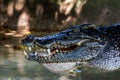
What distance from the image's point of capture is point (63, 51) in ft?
13.3

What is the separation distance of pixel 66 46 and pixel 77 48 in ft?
0.43

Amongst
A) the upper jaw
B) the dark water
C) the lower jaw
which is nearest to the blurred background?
the dark water

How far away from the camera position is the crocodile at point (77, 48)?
399 centimetres

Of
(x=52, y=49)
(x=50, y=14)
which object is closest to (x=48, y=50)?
(x=52, y=49)

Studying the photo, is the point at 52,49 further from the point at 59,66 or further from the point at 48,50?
the point at 59,66

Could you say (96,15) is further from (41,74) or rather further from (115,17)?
(41,74)

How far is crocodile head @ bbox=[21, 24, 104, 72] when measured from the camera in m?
3.98

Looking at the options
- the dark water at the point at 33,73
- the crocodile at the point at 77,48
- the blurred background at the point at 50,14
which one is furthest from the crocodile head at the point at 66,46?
the blurred background at the point at 50,14

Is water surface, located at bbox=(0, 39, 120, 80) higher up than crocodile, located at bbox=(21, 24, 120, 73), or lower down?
lower down

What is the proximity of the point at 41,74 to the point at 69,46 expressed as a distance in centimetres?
299

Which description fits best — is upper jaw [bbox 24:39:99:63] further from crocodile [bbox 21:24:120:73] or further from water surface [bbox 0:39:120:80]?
water surface [bbox 0:39:120:80]

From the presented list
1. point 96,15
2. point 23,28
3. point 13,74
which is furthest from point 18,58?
point 96,15

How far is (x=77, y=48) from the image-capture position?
13.4 feet

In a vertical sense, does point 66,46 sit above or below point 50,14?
above
